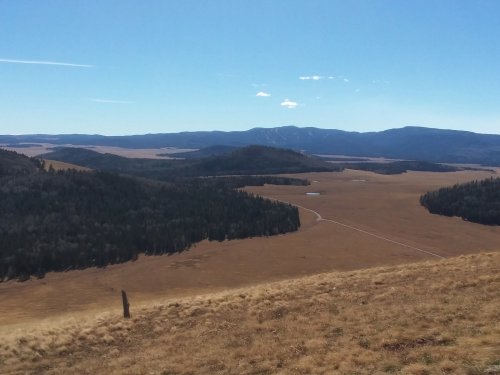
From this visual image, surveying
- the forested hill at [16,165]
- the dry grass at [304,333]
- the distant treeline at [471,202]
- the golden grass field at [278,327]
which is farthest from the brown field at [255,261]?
the forested hill at [16,165]

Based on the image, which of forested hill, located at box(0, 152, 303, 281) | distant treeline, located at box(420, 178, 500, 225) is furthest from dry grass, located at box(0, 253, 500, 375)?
distant treeline, located at box(420, 178, 500, 225)

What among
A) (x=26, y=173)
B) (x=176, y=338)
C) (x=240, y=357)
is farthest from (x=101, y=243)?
(x=240, y=357)

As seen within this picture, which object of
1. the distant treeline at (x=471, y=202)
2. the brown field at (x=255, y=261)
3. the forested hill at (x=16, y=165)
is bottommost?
the brown field at (x=255, y=261)

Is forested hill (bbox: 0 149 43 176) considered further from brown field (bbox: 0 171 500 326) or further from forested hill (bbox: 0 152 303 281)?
brown field (bbox: 0 171 500 326)

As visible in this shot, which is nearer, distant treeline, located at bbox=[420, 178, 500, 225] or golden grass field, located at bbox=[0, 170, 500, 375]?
golden grass field, located at bbox=[0, 170, 500, 375]

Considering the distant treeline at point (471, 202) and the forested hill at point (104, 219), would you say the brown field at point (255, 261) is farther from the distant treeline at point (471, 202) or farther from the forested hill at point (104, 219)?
the distant treeline at point (471, 202)

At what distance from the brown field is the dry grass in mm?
17712

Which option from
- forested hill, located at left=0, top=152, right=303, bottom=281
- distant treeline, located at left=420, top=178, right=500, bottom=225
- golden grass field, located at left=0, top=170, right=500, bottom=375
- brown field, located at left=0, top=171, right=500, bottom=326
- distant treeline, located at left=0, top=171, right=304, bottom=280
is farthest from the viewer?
distant treeline, located at left=420, top=178, right=500, bottom=225

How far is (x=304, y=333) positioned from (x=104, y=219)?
75.6 metres

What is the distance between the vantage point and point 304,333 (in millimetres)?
24031

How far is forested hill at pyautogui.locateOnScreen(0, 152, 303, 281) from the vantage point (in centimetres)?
7275

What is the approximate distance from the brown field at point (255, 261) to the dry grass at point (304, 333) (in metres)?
17.7

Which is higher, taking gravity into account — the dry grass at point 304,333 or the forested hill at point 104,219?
the dry grass at point 304,333

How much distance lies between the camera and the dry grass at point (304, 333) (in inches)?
738
